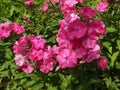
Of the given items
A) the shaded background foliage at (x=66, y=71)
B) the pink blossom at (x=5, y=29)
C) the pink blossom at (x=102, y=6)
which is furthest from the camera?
the pink blossom at (x=102, y=6)

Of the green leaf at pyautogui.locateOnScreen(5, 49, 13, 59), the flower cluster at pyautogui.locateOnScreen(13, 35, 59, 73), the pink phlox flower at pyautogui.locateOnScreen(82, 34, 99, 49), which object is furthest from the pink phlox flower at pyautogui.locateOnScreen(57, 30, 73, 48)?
the green leaf at pyautogui.locateOnScreen(5, 49, 13, 59)

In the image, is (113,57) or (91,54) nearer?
(91,54)

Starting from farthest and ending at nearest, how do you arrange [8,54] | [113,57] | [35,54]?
[8,54], [113,57], [35,54]

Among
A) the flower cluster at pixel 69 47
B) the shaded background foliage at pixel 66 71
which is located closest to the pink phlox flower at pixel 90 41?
the flower cluster at pixel 69 47

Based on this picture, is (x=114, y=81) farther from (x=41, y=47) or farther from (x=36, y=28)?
(x=36, y=28)

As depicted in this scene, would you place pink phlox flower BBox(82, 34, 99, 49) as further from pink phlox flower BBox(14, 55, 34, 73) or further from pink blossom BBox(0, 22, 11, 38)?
pink blossom BBox(0, 22, 11, 38)

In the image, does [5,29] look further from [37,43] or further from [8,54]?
[37,43]

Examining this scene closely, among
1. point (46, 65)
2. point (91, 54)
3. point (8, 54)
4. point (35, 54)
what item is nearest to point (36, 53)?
point (35, 54)

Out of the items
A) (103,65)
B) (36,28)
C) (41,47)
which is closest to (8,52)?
(36,28)

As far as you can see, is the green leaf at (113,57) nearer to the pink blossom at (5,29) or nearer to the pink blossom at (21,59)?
the pink blossom at (21,59)
